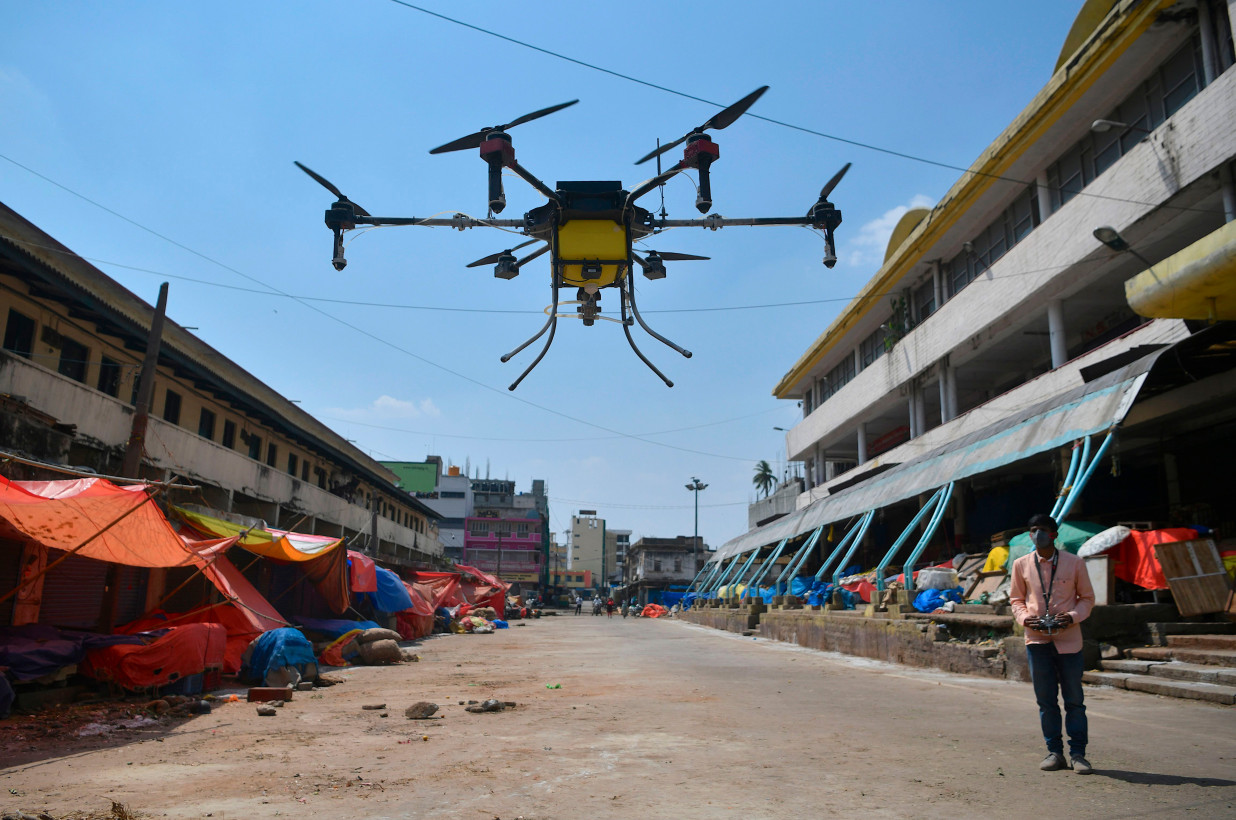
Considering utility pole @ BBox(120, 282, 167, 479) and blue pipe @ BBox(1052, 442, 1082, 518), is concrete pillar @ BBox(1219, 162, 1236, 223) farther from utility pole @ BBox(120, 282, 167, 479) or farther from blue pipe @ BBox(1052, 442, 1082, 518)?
utility pole @ BBox(120, 282, 167, 479)

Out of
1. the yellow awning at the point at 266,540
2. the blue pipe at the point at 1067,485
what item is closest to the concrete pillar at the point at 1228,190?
the blue pipe at the point at 1067,485

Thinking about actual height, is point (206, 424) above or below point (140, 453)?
above

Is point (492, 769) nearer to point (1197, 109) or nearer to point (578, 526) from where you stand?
point (1197, 109)

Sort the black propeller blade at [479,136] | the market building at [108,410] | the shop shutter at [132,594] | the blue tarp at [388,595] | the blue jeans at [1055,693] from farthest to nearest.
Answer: the blue tarp at [388,595] < the shop shutter at [132,594] < the market building at [108,410] < the black propeller blade at [479,136] < the blue jeans at [1055,693]

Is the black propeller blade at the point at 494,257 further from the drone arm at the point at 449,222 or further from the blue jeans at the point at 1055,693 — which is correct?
the blue jeans at the point at 1055,693

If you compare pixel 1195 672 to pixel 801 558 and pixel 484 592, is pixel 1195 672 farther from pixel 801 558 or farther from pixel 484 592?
pixel 484 592

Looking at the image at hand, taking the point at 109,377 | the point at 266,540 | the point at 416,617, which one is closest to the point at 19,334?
the point at 109,377

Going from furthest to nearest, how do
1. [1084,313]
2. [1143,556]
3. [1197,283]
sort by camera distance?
[1084,313] → [1143,556] → [1197,283]
